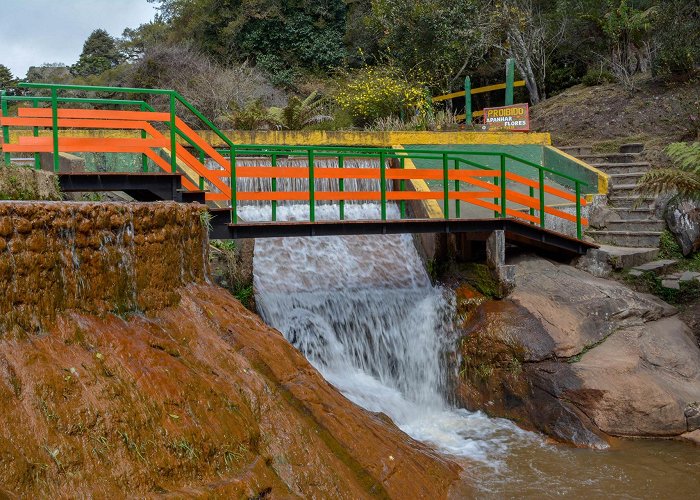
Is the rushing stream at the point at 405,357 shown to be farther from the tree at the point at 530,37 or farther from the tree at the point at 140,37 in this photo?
the tree at the point at 140,37

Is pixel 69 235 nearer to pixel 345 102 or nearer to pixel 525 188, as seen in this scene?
pixel 525 188

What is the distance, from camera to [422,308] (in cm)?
1197

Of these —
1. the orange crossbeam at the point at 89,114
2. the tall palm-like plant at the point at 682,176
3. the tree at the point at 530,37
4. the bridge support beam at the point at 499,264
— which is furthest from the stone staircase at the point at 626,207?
the tree at the point at 530,37

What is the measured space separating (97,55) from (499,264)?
36.3 metres

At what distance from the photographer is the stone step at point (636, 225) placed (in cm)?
1414

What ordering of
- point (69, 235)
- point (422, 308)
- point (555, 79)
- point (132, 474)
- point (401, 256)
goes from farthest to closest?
1. point (555, 79)
2. point (401, 256)
3. point (422, 308)
4. point (69, 235)
5. point (132, 474)

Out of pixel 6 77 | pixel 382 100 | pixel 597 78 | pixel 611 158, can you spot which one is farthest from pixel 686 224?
pixel 6 77

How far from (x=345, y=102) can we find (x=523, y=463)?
1190 centimetres

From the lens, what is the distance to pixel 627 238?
46.1 feet

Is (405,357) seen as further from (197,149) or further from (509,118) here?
(509,118)

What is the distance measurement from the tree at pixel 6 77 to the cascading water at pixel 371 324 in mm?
26676

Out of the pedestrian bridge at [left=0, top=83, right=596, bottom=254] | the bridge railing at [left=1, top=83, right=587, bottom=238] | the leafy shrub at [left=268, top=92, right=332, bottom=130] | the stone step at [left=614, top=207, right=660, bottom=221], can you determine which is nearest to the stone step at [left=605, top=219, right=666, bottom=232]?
the stone step at [left=614, top=207, right=660, bottom=221]

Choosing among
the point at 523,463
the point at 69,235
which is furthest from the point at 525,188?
the point at 69,235

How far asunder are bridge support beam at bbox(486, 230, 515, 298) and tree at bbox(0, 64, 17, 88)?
97.3 feet
